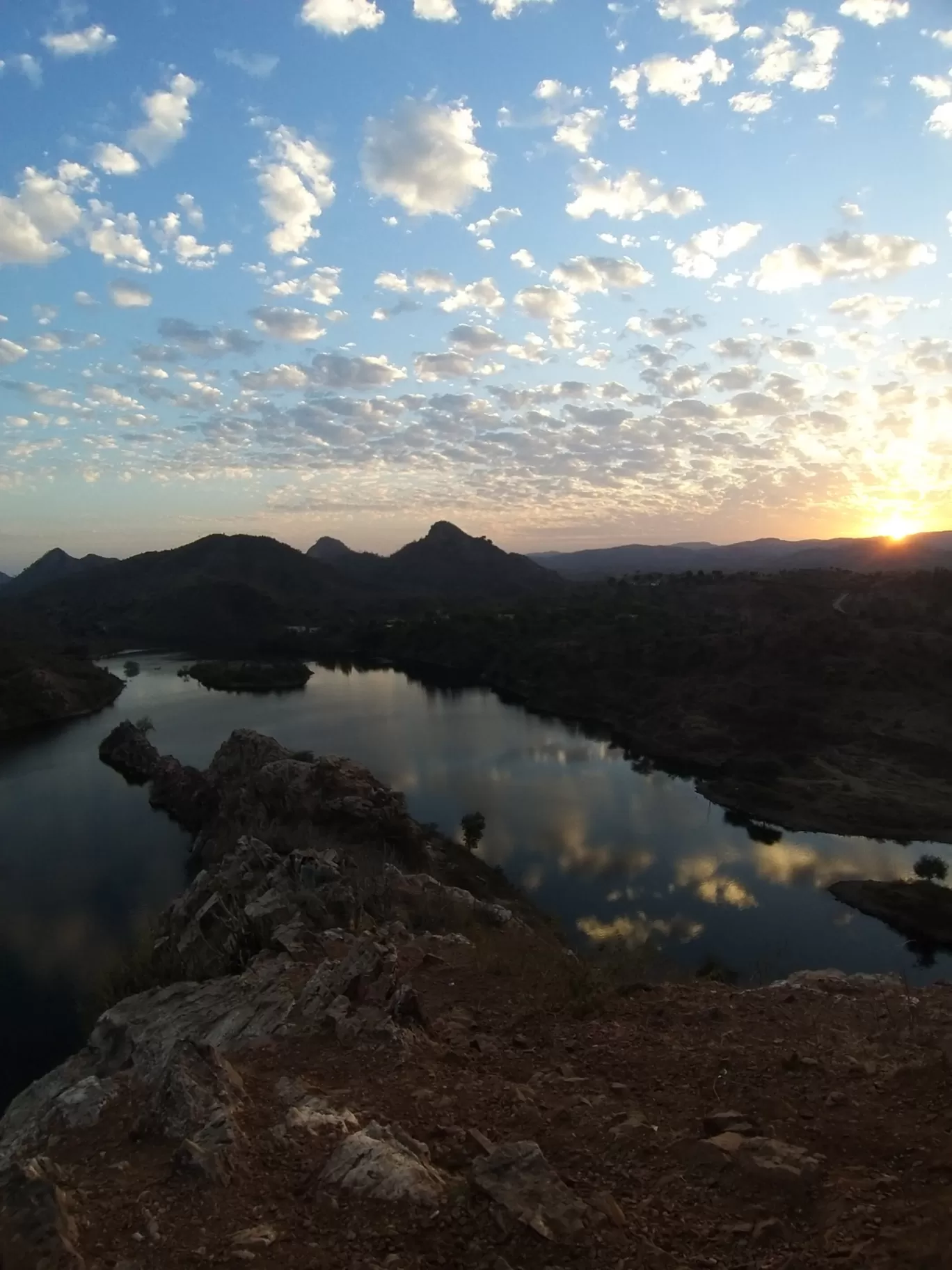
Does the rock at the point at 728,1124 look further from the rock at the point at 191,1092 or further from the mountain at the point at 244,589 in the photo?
the mountain at the point at 244,589

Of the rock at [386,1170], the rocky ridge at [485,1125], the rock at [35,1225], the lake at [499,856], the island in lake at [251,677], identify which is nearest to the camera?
the rock at [35,1225]

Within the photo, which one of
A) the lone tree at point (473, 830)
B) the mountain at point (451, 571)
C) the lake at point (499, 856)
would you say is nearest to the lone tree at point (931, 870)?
the lake at point (499, 856)

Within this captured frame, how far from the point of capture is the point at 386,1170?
5000 millimetres

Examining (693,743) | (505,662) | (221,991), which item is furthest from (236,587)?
(221,991)

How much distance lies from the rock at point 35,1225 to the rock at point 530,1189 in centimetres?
227

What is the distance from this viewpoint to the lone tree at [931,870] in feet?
109

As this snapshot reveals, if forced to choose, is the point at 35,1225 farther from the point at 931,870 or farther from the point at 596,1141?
the point at 931,870

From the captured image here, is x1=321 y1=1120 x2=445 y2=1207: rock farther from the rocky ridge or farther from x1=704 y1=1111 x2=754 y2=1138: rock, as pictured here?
x1=704 y1=1111 x2=754 y2=1138: rock

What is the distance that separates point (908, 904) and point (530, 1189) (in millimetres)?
30520

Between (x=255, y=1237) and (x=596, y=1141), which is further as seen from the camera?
(x=596, y=1141)

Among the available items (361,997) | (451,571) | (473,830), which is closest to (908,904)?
(473,830)

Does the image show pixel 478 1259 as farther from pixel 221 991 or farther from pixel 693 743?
pixel 693 743

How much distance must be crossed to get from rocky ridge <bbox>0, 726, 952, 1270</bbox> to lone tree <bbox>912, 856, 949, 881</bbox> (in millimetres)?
26350

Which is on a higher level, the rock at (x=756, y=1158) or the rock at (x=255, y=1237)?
the rock at (x=756, y=1158)
